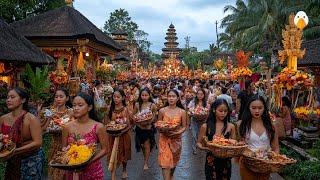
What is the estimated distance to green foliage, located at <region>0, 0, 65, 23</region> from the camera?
24.8 meters

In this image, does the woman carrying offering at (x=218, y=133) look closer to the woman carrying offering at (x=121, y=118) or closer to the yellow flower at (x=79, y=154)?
the yellow flower at (x=79, y=154)

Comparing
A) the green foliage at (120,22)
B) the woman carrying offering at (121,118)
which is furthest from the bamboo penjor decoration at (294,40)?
the green foliage at (120,22)

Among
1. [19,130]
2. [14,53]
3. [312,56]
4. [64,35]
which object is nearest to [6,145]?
[19,130]

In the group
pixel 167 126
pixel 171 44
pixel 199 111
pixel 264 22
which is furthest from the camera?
pixel 171 44

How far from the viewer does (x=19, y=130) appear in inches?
218

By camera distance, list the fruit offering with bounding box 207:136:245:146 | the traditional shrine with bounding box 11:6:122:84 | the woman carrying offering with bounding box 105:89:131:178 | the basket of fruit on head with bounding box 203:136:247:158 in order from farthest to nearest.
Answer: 1. the traditional shrine with bounding box 11:6:122:84
2. the woman carrying offering with bounding box 105:89:131:178
3. the fruit offering with bounding box 207:136:245:146
4. the basket of fruit on head with bounding box 203:136:247:158

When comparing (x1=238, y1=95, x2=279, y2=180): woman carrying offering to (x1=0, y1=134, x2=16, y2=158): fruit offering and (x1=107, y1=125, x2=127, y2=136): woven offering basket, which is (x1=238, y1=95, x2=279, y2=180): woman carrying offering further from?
(x1=107, y1=125, x2=127, y2=136): woven offering basket

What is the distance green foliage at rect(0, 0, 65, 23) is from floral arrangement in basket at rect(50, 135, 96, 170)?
67.2 feet

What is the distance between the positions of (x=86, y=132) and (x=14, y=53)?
32.4 ft

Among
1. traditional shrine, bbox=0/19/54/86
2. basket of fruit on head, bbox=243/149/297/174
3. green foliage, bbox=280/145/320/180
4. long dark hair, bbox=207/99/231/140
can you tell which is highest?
traditional shrine, bbox=0/19/54/86

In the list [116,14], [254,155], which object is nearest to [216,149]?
[254,155]

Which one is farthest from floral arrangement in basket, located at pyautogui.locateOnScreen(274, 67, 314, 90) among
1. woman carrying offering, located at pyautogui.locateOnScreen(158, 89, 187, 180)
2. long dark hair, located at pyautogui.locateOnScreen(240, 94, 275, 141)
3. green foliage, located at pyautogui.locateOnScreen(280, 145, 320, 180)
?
long dark hair, located at pyautogui.locateOnScreen(240, 94, 275, 141)

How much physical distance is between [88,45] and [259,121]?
16.2 metres

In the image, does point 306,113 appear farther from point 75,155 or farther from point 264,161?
point 75,155
